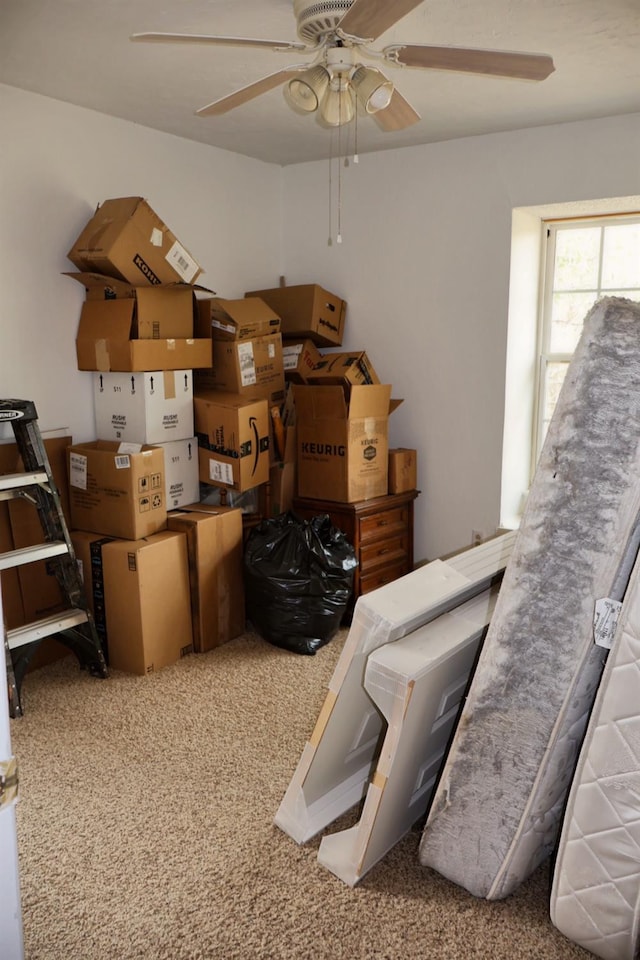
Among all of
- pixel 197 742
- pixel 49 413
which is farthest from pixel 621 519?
pixel 49 413

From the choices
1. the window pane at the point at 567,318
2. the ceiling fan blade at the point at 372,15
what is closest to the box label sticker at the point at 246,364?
the window pane at the point at 567,318

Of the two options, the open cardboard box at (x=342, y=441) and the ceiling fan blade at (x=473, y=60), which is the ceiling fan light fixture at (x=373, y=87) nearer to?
the ceiling fan blade at (x=473, y=60)

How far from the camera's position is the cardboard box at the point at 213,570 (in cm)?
342

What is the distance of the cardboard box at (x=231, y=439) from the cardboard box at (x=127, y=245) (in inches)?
25.1

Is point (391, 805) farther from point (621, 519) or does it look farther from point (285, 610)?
point (285, 610)

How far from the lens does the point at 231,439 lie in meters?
3.57

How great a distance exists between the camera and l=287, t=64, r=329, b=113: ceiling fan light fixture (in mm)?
2115

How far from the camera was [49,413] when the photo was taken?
134 inches

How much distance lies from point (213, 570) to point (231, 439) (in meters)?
0.63

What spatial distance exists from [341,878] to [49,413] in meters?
2.35

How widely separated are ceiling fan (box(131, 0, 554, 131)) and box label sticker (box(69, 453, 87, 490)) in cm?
171

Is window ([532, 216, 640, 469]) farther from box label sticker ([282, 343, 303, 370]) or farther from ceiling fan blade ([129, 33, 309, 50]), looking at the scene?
ceiling fan blade ([129, 33, 309, 50])

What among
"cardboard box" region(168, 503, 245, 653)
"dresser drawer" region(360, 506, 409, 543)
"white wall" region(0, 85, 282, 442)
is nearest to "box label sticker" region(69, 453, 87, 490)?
"white wall" region(0, 85, 282, 442)

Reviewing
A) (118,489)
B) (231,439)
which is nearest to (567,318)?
(231,439)
